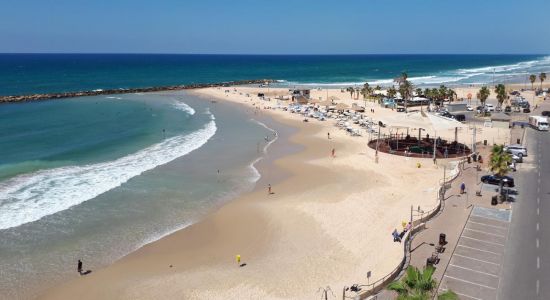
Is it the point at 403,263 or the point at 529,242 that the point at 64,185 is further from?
the point at 529,242

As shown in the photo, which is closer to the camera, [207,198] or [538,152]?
[207,198]

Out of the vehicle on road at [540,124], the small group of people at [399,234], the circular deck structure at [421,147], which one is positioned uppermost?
the vehicle on road at [540,124]


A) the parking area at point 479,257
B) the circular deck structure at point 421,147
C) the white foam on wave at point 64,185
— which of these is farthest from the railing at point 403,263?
the white foam on wave at point 64,185

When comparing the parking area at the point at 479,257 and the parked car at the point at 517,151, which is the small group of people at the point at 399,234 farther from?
the parked car at the point at 517,151

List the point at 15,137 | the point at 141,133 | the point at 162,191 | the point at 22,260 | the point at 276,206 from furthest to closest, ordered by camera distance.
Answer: the point at 141,133, the point at 15,137, the point at 162,191, the point at 276,206, the point at 22,260

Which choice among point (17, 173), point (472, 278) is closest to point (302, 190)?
point (472, 278)

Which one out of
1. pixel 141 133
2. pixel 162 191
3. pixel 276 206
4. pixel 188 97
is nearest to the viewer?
pixel 276 206

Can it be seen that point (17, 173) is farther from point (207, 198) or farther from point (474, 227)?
point (474, 227)
